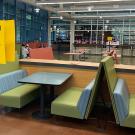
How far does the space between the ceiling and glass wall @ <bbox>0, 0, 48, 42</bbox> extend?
1.64 metres

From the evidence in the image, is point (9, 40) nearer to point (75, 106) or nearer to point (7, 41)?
point (7, 41)

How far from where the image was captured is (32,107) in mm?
4559

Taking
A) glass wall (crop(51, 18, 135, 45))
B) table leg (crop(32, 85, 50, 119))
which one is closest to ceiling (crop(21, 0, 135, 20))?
glass wall (crop(51, 18, 135, 45))

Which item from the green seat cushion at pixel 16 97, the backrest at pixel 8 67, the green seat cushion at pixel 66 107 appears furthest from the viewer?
the backrest at pixel 8 67

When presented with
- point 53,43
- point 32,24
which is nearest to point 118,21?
point 53,43

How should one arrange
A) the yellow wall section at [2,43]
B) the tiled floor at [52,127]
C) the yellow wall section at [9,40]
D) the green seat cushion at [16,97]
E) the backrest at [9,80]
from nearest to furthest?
the yellow wall section at [2,43]
the yellow wall section at [9,40]
the tiled floor at [52,127]
the green seat cushion at [16,97]
the backrest at [9,80]

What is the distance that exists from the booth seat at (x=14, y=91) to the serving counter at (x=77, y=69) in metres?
0.35

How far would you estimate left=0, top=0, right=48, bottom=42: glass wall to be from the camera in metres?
13.2

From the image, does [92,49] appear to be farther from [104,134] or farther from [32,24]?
[104,134]

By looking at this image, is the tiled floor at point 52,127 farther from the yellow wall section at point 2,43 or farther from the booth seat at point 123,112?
the yellow wall section at point 2,43

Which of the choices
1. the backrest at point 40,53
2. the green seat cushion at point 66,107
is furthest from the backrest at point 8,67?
the green seat cushion at point 66,107

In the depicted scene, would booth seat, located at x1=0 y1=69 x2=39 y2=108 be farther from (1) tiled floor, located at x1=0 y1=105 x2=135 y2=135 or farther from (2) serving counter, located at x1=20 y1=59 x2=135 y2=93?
(2) serving counter, located at x1=20 y1=59 x2=135 y2=93

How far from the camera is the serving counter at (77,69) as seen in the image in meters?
4.34

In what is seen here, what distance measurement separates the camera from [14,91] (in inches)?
167
